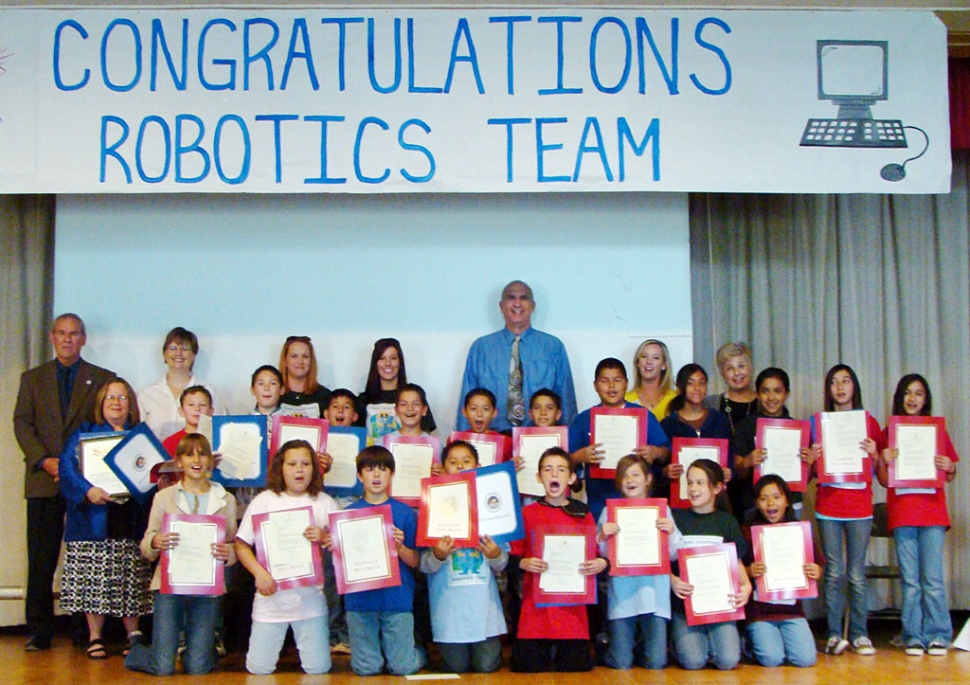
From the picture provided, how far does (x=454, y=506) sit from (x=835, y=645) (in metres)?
2.10

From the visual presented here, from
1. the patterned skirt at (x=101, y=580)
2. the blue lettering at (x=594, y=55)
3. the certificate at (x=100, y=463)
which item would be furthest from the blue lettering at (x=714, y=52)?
the patterned skirt at (x=101, y=580)

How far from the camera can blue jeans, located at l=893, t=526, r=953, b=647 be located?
520 cm

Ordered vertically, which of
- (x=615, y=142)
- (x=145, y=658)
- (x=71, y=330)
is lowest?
(x=145, y=658)

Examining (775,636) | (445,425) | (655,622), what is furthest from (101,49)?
(775,636)

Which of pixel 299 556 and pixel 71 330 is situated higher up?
pixel 71 330

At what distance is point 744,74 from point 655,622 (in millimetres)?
2974

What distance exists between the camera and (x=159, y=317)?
5.96 meters

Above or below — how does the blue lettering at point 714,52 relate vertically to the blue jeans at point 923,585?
above

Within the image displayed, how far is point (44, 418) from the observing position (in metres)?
5.48

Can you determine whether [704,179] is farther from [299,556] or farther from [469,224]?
[299,556]

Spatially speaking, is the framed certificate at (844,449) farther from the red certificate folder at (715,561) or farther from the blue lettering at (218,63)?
the blue lettering at (218,63)

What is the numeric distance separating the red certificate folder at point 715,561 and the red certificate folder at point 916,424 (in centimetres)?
109

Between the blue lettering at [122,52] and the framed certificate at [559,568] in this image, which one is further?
the blue lettering at [122,52]

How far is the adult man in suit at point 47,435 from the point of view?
5371 millimetres
